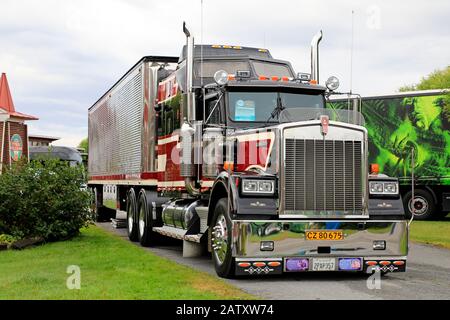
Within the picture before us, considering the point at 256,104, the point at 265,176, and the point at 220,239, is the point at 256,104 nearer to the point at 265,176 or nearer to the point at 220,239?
the point at 265,176

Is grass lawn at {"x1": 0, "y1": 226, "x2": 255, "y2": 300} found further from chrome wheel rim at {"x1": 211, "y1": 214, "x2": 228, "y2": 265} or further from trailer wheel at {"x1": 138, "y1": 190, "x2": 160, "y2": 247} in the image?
trailer wheel at {"x1": 138, "y1": 190, "x2": 160, "y2": 247}

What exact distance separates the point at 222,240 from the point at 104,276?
1707 millimetres

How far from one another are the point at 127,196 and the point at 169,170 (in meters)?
4.22

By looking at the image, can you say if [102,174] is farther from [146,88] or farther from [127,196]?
[146,88]

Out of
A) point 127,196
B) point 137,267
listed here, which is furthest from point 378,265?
point 127,196

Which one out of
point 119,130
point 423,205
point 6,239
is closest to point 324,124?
point 6,239

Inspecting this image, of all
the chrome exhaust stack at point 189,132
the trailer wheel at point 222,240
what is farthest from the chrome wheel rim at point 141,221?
the trailer wheel at point 222,240

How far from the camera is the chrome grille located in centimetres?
980

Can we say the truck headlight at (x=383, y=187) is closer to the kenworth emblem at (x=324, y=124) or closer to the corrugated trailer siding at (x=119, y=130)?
the kenworth emblem at (x=324, y=124)

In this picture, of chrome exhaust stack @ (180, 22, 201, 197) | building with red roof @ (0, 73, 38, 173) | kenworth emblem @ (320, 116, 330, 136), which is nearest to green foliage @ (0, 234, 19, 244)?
chrome exhaust stack @ (180, 22, 201, 197)

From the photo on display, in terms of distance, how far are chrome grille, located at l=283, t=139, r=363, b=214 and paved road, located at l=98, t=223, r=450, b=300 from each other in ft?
3.27

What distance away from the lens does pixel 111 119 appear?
822 inches

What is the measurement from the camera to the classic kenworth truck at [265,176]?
9648mm

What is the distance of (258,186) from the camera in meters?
9.72
